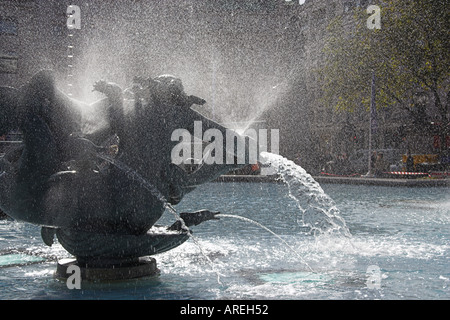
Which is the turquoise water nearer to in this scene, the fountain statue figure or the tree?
the fountain statue figure

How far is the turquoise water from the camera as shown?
563cm

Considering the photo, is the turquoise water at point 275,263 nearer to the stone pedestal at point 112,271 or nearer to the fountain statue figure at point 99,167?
the stone pedestal at point 112,271

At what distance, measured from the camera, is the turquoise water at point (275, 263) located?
563 cm

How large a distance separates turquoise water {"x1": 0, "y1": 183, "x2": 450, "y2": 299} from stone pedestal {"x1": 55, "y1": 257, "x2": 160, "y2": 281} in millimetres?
88

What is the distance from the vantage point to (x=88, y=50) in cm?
4200

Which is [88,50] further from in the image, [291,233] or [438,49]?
[291,233]

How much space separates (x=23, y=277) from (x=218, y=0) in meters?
48.1

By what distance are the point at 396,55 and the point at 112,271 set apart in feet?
85.8

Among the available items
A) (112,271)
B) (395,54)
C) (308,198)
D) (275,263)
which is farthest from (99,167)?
(395,54)

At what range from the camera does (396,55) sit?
1162 inches

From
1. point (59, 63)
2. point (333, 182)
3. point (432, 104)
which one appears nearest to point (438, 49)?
point (333, 182)

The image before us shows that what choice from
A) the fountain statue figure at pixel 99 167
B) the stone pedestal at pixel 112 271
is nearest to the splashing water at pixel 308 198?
the fountain statue figure at pixel 99 167

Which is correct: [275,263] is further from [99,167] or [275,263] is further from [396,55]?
[396,55]

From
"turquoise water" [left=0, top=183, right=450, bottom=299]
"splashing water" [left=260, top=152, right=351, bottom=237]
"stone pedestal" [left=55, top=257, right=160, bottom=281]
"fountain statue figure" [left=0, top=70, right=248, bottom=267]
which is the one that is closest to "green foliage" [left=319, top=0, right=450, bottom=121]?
"splashing water" [left=260, top=152, right=351, bottom=237]
